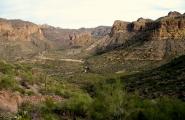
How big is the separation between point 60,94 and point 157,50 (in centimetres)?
14021

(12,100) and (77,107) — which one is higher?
(12,100)

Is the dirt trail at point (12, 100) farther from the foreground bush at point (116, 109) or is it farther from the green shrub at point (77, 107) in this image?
the green shrub at point (77, 107)

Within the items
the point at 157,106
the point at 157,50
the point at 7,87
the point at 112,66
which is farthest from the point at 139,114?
the point at 157,50

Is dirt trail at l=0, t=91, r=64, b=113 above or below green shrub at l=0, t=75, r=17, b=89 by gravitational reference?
below

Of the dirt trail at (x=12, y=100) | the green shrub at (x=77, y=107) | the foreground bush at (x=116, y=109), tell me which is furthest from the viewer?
the green shrub at (x=77, y=107)

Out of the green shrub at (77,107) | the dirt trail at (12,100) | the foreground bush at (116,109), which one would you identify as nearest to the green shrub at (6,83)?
the dirt trail at (12,100)

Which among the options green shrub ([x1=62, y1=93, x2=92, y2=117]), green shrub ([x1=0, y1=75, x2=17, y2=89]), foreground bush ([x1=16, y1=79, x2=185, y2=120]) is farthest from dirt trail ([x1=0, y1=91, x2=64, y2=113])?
green shrub ([x1=62, y1=93, x2=92, y2=117])

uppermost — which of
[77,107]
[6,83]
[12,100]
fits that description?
[6,83]

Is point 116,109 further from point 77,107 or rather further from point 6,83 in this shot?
point 6,83

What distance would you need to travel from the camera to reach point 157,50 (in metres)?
185

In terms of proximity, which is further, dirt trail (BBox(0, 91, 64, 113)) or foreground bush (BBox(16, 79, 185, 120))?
dirt trail (BBox(0, 91, 64, 113))

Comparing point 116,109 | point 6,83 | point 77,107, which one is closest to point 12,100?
point 6,83

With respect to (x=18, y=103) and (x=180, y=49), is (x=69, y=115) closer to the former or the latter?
(x=18, y=103)

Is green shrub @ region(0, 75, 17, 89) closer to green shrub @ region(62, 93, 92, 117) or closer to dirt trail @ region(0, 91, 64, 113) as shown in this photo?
dirt trail @ region(0, 91, 64, 113)
